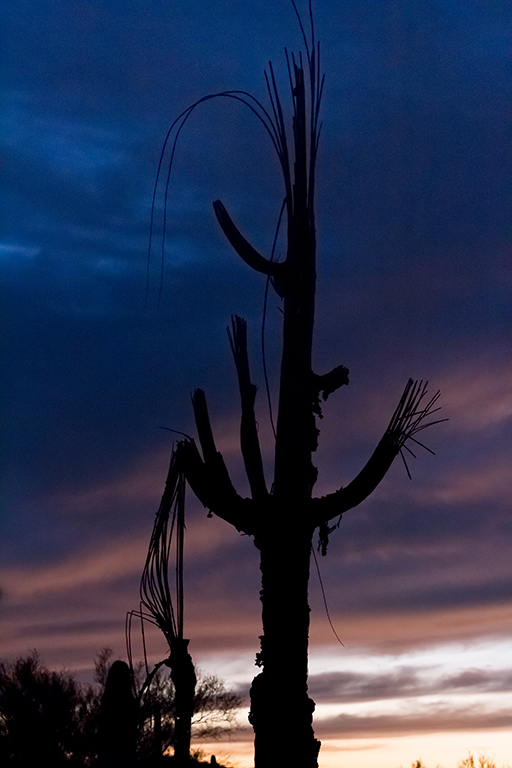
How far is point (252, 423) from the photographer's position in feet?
25.3

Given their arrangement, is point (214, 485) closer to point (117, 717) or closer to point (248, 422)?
point (248, 422)

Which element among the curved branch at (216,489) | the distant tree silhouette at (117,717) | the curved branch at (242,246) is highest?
the curved branch at (242,246)

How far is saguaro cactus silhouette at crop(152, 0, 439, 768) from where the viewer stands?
22.7 feet

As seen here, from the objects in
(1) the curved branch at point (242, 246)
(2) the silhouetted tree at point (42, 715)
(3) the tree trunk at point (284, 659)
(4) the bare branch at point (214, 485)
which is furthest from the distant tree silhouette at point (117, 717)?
(2) the silhouetted tree at point (42, 715)

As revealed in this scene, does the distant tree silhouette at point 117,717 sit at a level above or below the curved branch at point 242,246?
below

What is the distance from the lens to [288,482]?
7352 millimetres

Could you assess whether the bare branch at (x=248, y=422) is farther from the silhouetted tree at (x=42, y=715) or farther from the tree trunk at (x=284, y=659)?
the silhouetted tree at (x=42, y=715)

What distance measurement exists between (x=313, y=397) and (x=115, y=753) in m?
4.25

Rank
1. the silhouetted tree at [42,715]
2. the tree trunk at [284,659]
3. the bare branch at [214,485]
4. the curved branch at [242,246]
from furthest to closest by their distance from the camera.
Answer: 1. the silhouetted tree at [42,715]
2. the curved branch at [242,246]
3. the bare branch at [214,485]
4. the tree trunk at [284,659]

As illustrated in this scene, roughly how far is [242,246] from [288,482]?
1.88 meters

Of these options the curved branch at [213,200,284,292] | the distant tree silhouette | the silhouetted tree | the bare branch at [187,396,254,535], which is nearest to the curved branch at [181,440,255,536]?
the bare branch at [187,396,254,535]

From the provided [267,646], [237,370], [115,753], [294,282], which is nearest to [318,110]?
[294,282]

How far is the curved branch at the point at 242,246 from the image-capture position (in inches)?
308

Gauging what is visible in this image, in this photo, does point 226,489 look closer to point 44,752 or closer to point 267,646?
point 267,646
